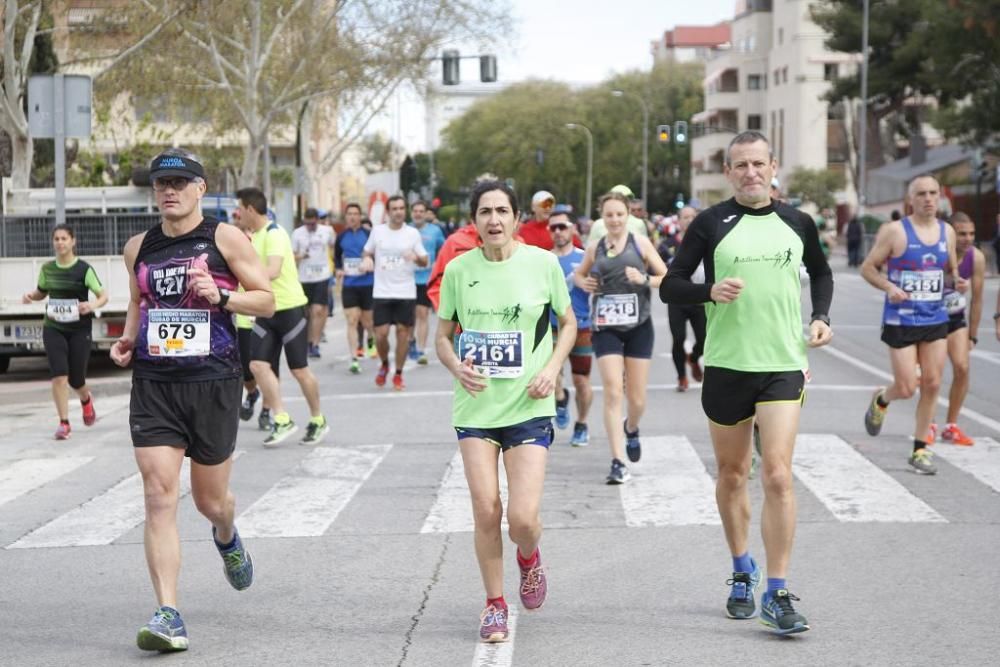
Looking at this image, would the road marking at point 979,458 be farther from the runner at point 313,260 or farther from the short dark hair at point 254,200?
the runner at point 313,260

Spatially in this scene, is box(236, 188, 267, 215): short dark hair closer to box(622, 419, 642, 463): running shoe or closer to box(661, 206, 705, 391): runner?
box(622, 419, 642, 463): running shoe

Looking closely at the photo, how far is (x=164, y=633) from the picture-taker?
6.04 meters

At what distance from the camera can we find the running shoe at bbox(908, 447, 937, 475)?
10.3 metres

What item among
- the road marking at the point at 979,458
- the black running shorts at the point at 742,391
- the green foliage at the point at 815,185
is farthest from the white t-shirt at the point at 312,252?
the green foliage at the point at 815,185

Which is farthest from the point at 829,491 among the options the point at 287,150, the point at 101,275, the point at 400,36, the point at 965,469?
the point at 287,150

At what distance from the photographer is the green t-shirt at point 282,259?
1203 cm

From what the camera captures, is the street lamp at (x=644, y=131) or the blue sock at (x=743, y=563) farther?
the street lamp at (x=644, y=131)

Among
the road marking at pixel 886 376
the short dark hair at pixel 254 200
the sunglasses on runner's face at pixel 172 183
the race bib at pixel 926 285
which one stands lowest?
the road marking at pixel 886 376

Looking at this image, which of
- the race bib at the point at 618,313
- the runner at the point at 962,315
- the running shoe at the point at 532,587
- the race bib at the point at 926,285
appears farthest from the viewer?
the runner at the point at 962,315

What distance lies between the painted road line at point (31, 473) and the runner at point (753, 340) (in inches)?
215

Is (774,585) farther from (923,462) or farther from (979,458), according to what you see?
Answer: (979,458)

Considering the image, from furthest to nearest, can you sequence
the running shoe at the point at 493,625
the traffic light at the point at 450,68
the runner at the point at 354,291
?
the traffic light at the point at 450,68 → the runner at the point at 354,291 → the running shoe at the point at 493,625

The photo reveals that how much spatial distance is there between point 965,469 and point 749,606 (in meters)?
4.51

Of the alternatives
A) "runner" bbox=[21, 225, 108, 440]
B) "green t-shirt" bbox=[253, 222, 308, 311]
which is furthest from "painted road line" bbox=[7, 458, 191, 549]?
"runner" bbox=[21, 225, 108, 440]
